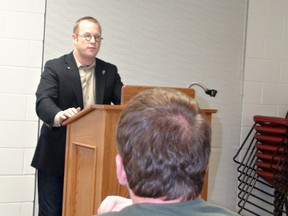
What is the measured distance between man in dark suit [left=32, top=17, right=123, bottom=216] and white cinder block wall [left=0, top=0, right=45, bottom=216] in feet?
2.13

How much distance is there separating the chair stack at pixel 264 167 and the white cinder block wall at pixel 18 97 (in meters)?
1.67

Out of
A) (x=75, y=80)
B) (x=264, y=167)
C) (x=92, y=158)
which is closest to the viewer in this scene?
(x=92, y=158)

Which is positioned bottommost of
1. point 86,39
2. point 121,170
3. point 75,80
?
point 121,170

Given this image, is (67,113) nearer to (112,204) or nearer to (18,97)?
(112,204)

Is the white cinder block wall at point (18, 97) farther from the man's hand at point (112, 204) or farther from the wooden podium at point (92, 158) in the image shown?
the man's hand at point (112, 204)

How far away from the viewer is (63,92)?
250cm

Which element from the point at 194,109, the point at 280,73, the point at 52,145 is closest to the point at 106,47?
the point at 52,145

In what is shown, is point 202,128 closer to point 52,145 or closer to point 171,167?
point 171,167

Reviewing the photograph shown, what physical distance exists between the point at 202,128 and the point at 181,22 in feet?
9.22

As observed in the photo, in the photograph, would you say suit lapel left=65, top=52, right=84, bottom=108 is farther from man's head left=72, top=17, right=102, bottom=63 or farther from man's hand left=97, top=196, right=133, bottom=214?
man's hand left=97, top=196, right=133, bottom=214

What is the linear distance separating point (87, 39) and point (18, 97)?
34.0 inches

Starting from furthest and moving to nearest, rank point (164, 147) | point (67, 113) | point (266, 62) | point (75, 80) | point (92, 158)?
point (266, 62) → point (75, 80) → point (67, 113) → point (92, 158) → point (164, 147)

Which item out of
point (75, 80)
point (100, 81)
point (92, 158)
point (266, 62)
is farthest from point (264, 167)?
point (92, 158)

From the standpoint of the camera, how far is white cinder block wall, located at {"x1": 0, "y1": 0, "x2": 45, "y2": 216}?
3.12 m
